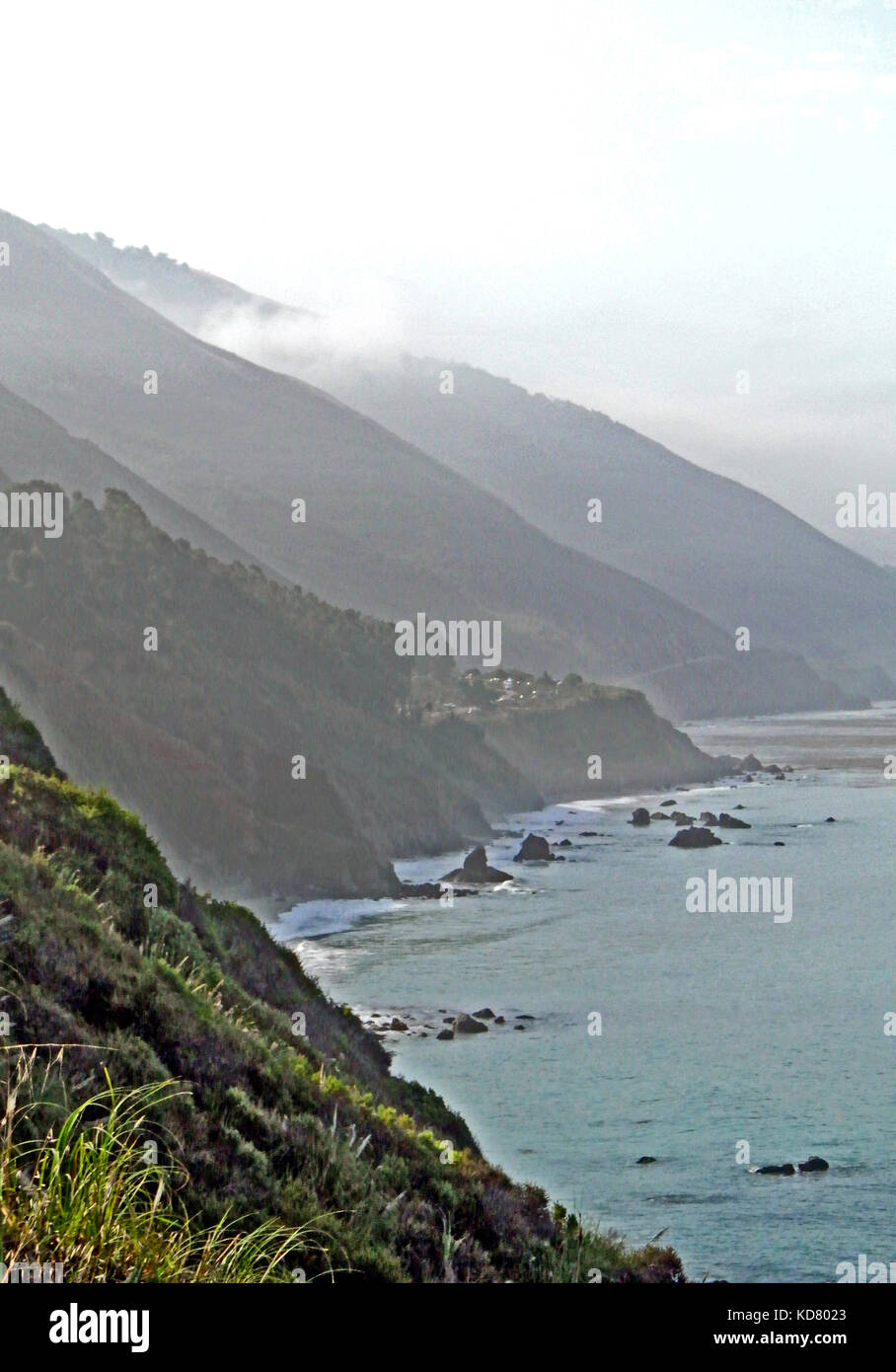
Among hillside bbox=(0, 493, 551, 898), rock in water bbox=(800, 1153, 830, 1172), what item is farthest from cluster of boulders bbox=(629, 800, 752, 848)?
rock in water bbox=(800, 1153, 830, 1172)

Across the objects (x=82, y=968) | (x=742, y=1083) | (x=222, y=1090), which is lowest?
(x=742, y=1083)

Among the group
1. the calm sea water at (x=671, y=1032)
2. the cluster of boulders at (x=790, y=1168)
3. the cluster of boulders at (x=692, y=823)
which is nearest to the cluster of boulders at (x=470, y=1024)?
the calm sea water at (x=671, y=1032)


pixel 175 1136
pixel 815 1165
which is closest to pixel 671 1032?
pixel 815 1165

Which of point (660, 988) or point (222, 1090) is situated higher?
point (222, 1090)

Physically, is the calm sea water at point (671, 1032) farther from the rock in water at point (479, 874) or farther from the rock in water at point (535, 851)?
the rock in water at point (479, 874)
